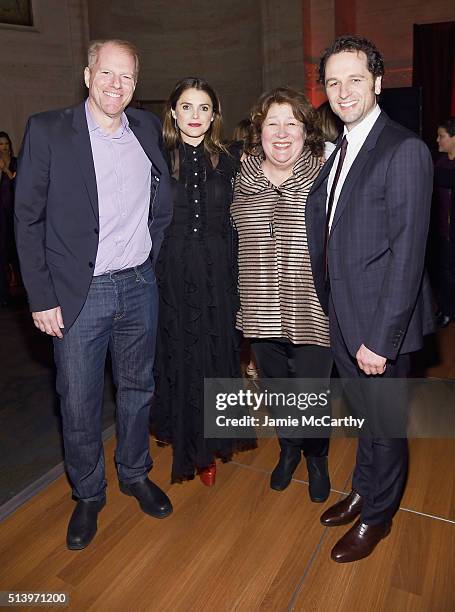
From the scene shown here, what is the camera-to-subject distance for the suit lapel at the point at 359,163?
193 cm

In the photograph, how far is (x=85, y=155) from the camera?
7.15ft

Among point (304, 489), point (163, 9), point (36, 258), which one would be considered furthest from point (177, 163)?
point (163, 9)

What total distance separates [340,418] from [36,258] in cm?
220

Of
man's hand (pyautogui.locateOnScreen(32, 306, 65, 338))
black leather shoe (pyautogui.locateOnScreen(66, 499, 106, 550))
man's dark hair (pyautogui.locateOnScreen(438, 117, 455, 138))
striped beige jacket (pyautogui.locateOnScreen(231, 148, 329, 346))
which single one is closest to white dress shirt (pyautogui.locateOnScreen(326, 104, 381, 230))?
striped beige jacket (pyautogui.locateOnScreen(231, 148, 329, 346))

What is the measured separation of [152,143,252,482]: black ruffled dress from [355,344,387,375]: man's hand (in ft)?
2.53

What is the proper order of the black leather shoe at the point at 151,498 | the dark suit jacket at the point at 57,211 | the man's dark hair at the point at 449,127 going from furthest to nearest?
the man's dark hair at the point at 449,127 < the black leather shoe at the point at 151,498 < the dark suit jacket at the point at 57,211

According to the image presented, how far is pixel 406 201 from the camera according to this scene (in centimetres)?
180

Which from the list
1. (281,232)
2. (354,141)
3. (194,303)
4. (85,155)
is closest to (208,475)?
(194,303)

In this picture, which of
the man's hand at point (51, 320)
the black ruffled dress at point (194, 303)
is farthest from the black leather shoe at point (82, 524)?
the man's hand at point (51, 320)

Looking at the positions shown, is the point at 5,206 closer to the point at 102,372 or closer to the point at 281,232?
the point at 102,372

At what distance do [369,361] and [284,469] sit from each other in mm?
1073

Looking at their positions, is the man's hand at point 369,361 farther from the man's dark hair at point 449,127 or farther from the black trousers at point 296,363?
the man's dark hair at point 449,127

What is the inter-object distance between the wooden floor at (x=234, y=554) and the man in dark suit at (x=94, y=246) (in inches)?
5.3

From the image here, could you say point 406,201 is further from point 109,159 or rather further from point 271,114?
point 109,159
